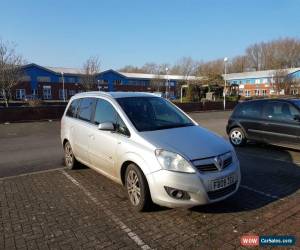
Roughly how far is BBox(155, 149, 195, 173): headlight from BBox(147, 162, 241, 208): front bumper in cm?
6

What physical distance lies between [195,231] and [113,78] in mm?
68265

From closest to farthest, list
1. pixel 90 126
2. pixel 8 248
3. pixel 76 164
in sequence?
pixel 8 248 < pixel 90 126 < pixel 76 164

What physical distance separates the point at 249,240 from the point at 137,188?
1667 mm

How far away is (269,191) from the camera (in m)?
4.95

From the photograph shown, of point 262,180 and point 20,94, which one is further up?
point 20,94

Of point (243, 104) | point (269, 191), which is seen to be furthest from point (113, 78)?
point (269, 191)

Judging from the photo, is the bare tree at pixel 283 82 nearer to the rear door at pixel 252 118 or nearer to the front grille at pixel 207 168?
the rear door at pixel 252 118

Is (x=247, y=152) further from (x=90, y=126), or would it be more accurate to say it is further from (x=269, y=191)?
(x=90, y=126)

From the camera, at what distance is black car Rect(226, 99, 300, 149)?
7789 mm

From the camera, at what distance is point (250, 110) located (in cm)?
917

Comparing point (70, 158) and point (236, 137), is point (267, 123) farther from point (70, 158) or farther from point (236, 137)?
point (70, 158)

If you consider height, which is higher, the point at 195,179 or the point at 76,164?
the point at 195,179

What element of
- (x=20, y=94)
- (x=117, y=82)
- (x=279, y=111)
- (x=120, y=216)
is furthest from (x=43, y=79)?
(x=120, y=216)

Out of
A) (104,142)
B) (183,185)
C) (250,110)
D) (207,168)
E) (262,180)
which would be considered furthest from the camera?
(250,110)
